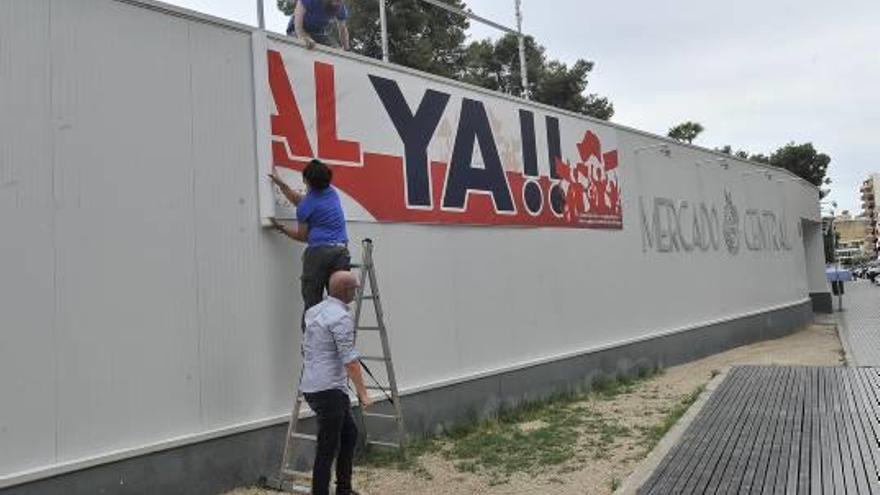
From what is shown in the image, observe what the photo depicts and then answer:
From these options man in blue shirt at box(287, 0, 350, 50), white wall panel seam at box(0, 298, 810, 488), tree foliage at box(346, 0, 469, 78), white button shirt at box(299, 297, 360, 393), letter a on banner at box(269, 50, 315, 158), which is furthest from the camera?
tree foliage at box(346, 0, 469, 78)

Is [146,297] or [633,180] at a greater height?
[633,180]

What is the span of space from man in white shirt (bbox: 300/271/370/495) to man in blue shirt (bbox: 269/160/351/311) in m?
1.12

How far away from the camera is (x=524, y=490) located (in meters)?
6.96

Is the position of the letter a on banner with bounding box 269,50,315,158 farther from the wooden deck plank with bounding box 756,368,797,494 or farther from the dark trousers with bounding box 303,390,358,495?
the wooden deck plank with bounding box 756,368,797,494

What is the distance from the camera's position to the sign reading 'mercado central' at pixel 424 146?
26.0ft

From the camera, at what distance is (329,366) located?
6.08 meters

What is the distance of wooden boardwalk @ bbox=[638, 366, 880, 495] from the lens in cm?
666

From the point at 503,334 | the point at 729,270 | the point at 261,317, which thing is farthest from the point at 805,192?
the point at 261,317

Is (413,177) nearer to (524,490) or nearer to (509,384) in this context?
(509,384)

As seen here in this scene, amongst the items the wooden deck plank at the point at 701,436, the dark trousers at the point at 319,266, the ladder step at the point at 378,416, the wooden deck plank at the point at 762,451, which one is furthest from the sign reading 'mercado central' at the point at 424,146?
the wooden deck plank at the point at 762,451

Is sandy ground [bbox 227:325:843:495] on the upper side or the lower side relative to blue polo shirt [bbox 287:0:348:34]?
lower

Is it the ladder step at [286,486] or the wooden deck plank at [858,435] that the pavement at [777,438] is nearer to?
the wooden deck plank at [858,435]

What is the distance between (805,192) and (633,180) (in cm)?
1395

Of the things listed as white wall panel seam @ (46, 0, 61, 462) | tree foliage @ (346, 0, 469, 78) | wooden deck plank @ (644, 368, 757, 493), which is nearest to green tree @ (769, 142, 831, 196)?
tree foliage @ (346, 0, 469, 78)
